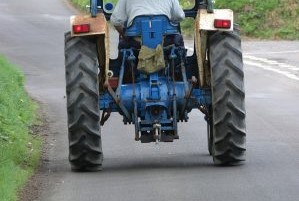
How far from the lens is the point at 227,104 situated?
12.9 m

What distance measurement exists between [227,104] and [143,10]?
147cm

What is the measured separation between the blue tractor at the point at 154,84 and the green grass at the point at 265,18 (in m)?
25.1

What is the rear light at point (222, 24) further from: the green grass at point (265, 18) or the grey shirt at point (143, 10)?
the green grass at point (265, 18)

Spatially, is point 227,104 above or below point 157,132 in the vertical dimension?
above

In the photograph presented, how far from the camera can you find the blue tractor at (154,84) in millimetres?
12906

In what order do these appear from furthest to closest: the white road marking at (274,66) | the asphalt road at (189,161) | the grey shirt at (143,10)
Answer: the white road marking at (274,66) → the grey shirt at (143,10) → the asphalt road at (189,161)

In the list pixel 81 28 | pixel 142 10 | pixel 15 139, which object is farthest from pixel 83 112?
pixel 15 139

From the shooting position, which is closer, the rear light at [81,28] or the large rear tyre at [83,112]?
the large rear tyre at [83,112]

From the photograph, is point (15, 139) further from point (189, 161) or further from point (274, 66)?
point (274, 66)

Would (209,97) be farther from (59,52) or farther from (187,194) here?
(59,52)

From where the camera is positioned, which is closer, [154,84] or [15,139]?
[154,84]

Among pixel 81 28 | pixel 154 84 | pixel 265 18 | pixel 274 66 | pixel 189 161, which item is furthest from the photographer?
pixel 265 18

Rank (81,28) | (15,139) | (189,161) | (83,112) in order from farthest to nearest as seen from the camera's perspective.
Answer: (15,139) < (189,161) < (81,28) < (83,112)

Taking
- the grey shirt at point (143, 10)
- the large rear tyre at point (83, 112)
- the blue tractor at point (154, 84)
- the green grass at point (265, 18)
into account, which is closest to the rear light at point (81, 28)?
the blue tractor at point (154, 84)
